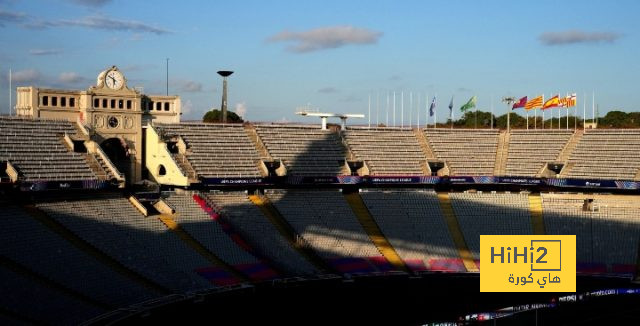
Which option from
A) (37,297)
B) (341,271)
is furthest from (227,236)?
(37,297)

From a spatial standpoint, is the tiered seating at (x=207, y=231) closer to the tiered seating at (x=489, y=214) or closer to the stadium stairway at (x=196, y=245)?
the stadium stairway at (x=196, y=245)

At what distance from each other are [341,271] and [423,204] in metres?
13.7

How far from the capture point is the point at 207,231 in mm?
59531

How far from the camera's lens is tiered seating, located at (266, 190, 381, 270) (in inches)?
2445

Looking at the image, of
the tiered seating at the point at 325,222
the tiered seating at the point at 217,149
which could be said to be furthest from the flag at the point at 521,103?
the tiered seating at the point at 217,149

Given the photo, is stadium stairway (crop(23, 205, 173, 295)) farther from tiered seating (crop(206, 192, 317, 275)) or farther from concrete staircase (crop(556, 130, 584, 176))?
concrete staircase (crop(556, 130, 584, 176))

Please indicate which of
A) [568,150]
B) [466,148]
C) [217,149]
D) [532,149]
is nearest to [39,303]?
[217,149]

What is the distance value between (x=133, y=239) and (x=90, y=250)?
391cm

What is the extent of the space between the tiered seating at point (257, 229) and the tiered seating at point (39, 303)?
16986 mm

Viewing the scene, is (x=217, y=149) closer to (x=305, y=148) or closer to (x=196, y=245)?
(x=305, y=148)

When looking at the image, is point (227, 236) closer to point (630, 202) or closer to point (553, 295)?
point (553, 295)

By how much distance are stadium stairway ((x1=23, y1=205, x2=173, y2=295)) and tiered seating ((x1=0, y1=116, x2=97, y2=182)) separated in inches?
124

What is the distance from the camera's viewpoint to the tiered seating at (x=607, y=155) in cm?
6975

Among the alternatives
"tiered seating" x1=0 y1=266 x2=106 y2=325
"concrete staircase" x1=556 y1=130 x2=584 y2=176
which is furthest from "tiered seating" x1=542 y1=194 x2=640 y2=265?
"tiered seating" x1=0 y1=266 x2=106 y2=325
